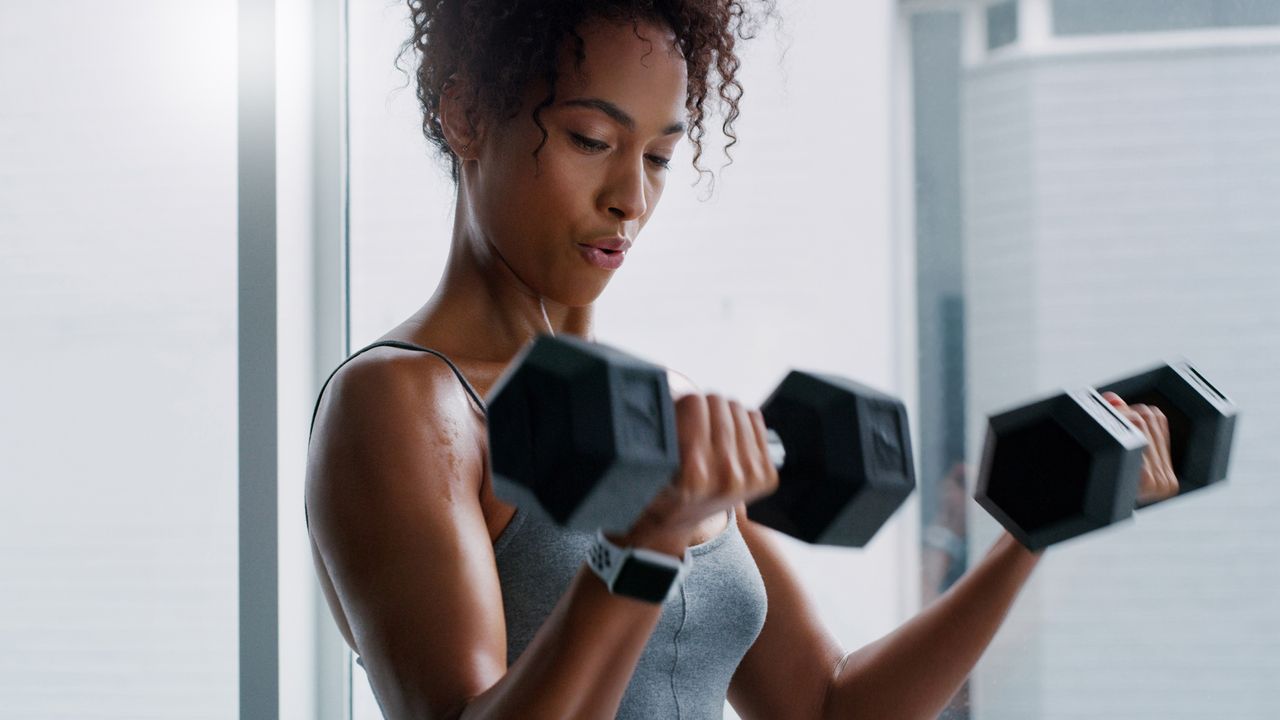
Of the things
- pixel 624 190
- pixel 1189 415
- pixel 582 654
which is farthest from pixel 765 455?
pixel 1189 415

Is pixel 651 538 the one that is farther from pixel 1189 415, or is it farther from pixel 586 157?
pixel 1189 415

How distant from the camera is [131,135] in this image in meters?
1.86

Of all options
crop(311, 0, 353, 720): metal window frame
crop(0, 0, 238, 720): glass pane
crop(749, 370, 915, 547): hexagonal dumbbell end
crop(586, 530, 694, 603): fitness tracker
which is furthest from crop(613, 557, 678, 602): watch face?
crop(311, 0, 353, 720): metal window frame

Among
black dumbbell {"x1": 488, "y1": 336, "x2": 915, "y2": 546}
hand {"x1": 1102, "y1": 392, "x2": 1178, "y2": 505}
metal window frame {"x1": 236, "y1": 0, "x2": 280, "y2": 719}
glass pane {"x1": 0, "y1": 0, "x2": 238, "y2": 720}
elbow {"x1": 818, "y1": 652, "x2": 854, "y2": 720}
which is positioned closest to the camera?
black dumbbell {"x1": 488, "y1": 336, "x2": 915, "y2": 546}

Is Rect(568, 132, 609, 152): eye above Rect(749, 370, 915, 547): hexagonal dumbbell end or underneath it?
above

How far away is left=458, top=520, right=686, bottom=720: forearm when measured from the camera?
Result: 2.31 ft

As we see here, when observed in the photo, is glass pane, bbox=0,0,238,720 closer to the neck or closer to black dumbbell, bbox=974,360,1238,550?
the neck

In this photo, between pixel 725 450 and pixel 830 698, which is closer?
pixel 725 450

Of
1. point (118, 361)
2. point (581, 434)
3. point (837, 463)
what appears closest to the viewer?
point (581, 434)

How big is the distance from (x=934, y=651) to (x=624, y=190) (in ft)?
1.81

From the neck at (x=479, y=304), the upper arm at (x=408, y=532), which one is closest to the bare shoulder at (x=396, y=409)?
the upper arm at (x=408, y=532)

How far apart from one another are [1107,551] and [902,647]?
905 mm

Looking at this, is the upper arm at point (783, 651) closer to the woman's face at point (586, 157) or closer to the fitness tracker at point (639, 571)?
the woman's face at point (586, 157)

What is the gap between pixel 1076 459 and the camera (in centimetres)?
89
